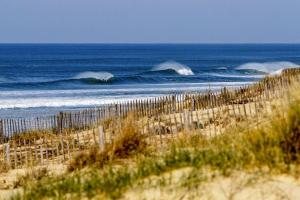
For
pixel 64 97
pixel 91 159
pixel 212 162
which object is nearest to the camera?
pixel 212 162

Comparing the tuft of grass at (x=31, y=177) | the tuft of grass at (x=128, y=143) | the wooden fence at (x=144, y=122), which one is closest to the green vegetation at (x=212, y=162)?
the tuft of grass at (x=128, y=143)

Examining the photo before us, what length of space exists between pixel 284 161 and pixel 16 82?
154 feet

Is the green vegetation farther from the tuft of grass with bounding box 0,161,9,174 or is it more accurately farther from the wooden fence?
the tuft of grass with bounding box 0,161,9,174

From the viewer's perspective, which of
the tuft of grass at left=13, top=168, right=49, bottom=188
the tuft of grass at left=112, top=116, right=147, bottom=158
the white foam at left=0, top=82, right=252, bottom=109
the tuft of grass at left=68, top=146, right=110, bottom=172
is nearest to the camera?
the tuft of grass at left=68, top=146, right=110, bottom=172

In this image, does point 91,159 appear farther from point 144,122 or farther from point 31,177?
point 144,122

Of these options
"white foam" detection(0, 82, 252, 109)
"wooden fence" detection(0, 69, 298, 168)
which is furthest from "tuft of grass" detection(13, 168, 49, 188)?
"white foam" detection(0, 82, 252, 109)

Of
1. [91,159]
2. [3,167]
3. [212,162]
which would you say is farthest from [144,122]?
[212,162]

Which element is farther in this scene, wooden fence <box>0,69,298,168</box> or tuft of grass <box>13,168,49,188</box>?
wooden fence <box>0,69,298,168</box>

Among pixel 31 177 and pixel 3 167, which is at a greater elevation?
pixel 31 177

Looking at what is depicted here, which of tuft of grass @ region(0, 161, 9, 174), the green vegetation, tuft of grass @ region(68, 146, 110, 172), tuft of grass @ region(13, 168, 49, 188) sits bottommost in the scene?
tuft of grass @ region(0, 161, 9, 174)

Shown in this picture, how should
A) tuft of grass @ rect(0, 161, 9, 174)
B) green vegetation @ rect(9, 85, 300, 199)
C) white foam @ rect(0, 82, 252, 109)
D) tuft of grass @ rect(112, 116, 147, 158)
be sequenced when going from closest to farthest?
green vegetation @ rect(9, 85, 300, 199), tuft of grass @ rect(112, 116, 147, 158), tuft of grass @ rect(0, 161, 9, 174), white foam @ rect(0, 82, 252, 109)

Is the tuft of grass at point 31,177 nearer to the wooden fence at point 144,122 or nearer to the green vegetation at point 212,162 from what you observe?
the wooden fence at point 144,122

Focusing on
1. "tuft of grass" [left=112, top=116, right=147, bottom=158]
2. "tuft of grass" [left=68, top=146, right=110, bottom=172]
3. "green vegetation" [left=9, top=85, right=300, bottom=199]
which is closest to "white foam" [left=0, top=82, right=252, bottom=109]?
"tuft of grass" [left=68, top=146, right=110, bottom=172]

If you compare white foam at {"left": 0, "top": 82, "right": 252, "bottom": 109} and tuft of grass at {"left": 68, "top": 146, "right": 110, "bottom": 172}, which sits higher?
tuft of grass at {"left": 68, "top": 146, "right": 110, "bottom": 172}
